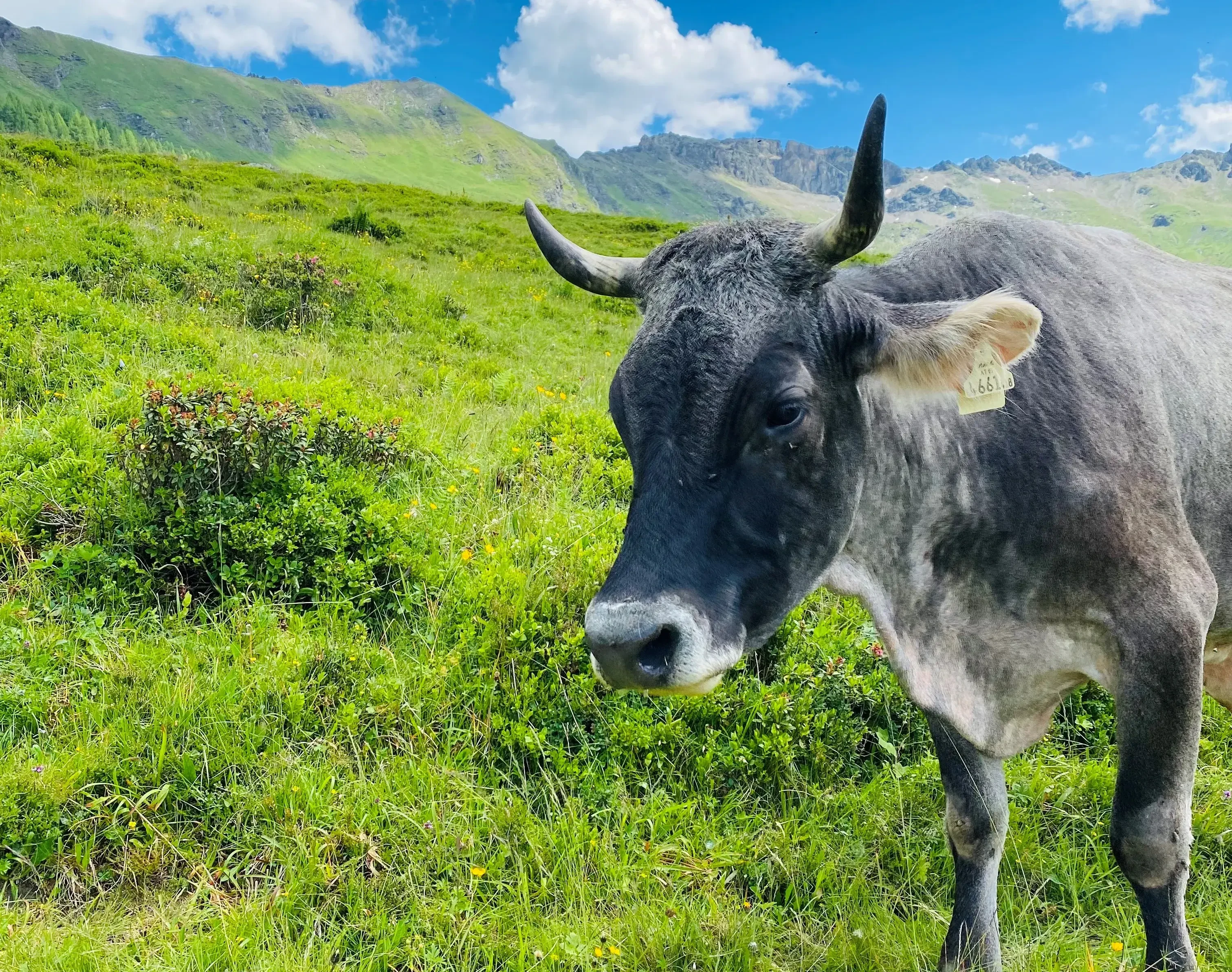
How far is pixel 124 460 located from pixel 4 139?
76.3 feet

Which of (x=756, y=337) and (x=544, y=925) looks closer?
(x=756, y=337)

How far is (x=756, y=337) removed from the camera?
8.02 ft

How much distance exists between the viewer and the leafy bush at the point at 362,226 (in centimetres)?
1853

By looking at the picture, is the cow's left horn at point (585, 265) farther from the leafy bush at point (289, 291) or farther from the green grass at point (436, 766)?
the leafy bush at point (289, 291)

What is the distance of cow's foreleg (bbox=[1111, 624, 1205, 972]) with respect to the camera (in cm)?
260

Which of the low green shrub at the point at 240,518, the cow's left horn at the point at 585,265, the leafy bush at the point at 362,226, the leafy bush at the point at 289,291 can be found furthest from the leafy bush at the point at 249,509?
the leafy bush at the point at 362,226

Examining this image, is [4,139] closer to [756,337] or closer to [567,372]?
[567,372]

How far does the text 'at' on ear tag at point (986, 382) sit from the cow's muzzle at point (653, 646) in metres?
1.27

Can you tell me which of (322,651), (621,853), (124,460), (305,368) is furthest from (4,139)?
(621,853)

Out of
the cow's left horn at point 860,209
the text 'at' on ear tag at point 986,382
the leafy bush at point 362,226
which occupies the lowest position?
the text 'at' on ear tag at point 986,382

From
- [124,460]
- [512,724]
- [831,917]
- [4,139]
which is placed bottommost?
[831,917]

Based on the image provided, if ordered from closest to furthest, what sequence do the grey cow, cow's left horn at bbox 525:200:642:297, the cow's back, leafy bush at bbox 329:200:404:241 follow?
1. the grey cow
2. the cow's back
3. cow's left horn at bbox 525:200:642:297
4. leafy bush at bbox 329:200:404:241

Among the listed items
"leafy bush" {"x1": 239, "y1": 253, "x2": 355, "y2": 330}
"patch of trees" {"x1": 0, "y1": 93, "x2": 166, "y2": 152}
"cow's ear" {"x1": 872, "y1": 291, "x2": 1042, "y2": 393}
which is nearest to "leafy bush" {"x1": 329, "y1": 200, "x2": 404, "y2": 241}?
"leafy bush" {"x1": 239, "y1": 253, "x2": 355, "y2": 330}

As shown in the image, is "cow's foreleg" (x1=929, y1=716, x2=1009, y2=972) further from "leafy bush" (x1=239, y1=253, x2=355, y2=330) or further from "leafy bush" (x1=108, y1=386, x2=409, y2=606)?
"leafy bush" (x1=239, y1=253, x2=355, y2=330)
